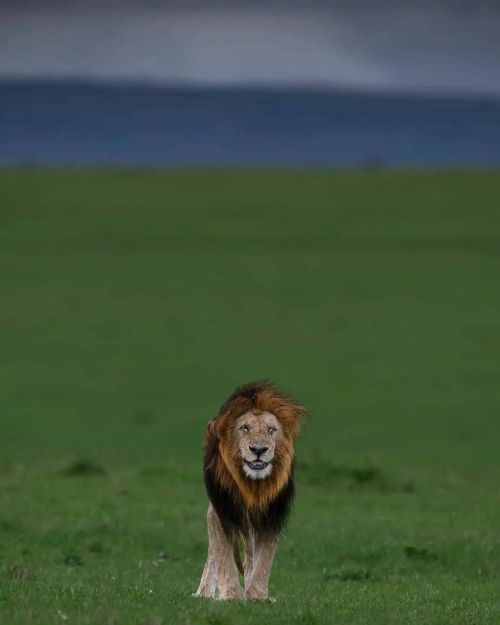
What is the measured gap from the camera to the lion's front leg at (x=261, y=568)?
1216cm

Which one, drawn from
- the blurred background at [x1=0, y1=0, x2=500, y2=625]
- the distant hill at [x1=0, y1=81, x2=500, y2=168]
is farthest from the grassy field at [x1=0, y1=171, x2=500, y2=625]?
the distant hill at [x1=0, y1=81, x2=500, y2=168]

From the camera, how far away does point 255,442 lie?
11719mm

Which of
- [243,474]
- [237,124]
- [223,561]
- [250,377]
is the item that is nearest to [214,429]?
[243,474]

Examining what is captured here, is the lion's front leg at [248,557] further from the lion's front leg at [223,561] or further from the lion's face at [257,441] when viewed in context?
the lion's face at [257,441]

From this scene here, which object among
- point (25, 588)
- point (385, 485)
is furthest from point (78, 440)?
point (25, 588)

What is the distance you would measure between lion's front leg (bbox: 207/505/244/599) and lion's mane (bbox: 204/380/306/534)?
162 millimetres

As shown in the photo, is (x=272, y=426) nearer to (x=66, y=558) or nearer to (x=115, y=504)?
(x=66, y=558)

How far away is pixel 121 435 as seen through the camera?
106ft

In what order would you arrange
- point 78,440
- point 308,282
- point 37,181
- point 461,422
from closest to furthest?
1. point 78,440
2. point 461,422
3. point 308,282
4. point 37,181

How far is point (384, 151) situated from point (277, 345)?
126 m

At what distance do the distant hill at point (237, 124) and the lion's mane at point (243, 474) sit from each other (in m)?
137

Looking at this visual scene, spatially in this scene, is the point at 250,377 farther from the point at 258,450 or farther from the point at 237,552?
the point at 258,450

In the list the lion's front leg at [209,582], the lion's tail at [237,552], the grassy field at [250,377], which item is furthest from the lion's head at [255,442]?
the lion's front leg at [209,582]

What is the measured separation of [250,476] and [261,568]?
0.78m
